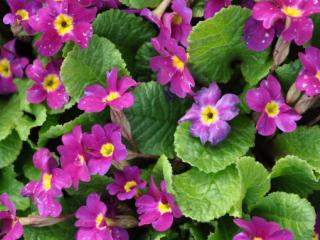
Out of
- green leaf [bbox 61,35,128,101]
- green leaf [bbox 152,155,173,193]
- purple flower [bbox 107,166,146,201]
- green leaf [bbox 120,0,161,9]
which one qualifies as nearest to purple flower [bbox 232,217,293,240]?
green leaf [bbox 152,155,173,193]

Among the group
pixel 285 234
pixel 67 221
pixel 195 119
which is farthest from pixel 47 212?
pixel 285 234

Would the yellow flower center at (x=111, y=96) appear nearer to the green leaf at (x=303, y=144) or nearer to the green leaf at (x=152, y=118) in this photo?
the green leaf at (x=152, y=118)

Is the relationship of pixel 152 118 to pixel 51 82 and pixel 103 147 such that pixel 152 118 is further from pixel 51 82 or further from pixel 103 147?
pixel 51 82

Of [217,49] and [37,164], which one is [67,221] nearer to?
[37,164]

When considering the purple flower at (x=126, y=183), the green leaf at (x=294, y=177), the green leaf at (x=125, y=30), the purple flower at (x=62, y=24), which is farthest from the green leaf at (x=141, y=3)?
the green leaf at (x=294, y=177)

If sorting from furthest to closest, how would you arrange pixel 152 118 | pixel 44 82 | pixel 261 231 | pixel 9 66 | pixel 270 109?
pixel 9 66, pixel 44 82, pixel 152 118, pixel 270 109, pixel 261 231

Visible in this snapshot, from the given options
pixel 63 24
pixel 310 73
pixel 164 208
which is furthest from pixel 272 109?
pixel 63 24
